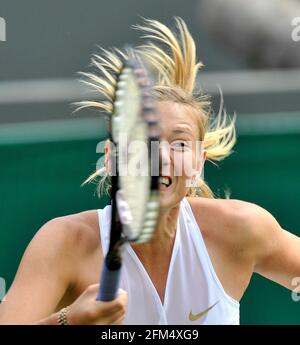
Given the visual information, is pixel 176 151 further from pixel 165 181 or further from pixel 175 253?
pixel 175 253

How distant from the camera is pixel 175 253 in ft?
7.98

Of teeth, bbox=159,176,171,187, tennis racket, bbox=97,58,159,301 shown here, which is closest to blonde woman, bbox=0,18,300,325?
teeth, bbox=159,176,171,187

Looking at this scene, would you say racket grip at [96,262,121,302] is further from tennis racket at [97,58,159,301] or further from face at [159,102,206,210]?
face at [159,102,206,210]

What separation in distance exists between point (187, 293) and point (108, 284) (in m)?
0.66

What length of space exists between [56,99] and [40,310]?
2018mm

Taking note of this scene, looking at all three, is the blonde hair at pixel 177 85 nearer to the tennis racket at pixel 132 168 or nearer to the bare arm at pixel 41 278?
the bare arm at pixel 41 278

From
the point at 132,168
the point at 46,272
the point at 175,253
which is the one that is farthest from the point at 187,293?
the point at 132,168

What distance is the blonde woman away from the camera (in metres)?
2.26

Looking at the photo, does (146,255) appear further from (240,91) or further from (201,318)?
(240,91)

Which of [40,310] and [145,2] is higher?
[145,2]

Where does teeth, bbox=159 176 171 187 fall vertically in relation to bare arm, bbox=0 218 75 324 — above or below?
above

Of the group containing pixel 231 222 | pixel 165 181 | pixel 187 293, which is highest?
pixel 165 181

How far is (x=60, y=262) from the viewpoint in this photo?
90.2 inches

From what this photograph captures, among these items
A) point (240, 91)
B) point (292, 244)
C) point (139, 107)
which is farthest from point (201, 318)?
point (240, 91)
